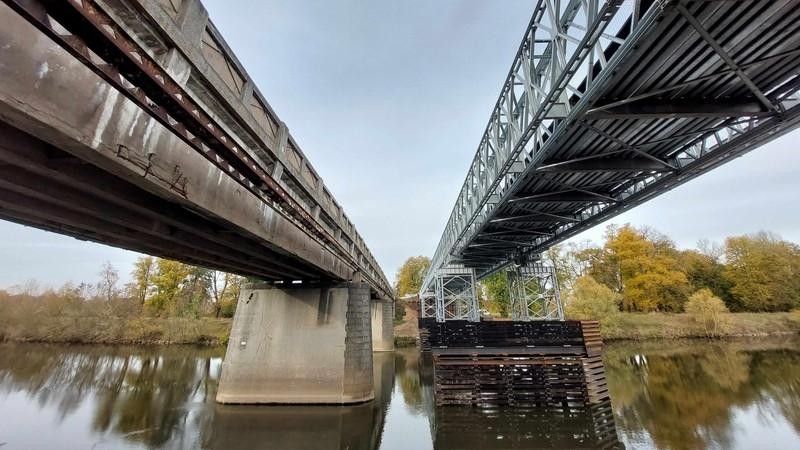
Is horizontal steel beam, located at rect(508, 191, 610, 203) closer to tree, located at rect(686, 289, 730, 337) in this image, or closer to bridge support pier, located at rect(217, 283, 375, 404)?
bridge support pier, located at rect(217, 283, 375, 404)

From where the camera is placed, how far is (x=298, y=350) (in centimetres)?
1426

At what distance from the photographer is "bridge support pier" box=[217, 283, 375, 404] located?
1387 cm

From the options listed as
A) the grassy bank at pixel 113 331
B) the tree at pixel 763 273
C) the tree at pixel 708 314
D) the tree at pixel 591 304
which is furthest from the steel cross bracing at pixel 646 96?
the tree at pixel 763 273

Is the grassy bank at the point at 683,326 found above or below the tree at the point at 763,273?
below

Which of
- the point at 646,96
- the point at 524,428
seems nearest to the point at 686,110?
the point at 646,96

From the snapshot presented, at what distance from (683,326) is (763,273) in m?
20.9

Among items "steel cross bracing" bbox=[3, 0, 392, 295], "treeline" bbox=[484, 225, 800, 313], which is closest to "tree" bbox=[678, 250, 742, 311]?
"treeline" bbox=[484, 225, 800, 313]

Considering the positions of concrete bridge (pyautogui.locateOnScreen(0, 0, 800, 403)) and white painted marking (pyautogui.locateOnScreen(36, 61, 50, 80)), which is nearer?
white painted marking (pyautogui.locateOnScreen(36, 61, 50, 80))

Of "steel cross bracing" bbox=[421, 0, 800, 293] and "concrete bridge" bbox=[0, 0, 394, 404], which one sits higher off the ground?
"steel cross bracing" bbox=[421, 0, 800, 293]

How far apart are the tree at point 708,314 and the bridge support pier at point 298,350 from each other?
44.2 m

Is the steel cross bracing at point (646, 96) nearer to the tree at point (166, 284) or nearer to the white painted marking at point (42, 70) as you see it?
the white painted marking at point (42, 70)

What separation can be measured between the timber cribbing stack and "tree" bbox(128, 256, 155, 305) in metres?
46.3

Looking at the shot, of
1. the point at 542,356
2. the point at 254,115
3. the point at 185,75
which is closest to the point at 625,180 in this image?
the point at 542,356

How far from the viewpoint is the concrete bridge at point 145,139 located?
3021mm
